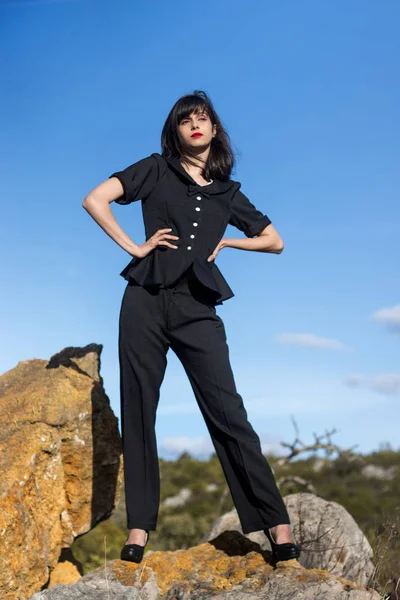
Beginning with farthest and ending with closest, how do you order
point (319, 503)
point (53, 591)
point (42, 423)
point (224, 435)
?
point (319, 503)
point (42, 423)
point (224, 435)
point (53, 591)

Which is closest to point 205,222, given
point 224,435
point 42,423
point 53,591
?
point 224,435

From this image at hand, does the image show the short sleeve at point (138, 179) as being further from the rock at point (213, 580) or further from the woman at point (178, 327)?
the rock at point (213, 580)

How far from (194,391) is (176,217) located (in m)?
1.11

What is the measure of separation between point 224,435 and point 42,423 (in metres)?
1.50

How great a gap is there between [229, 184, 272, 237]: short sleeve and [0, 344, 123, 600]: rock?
5.71ft

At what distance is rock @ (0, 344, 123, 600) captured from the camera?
14.9 ft

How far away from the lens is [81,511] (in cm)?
532

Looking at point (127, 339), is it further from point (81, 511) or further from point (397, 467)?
point (397, 467)

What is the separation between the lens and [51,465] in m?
5.02

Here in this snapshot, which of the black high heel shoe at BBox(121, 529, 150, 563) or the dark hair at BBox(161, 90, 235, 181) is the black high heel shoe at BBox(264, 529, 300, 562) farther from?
the dark hair at BBox(161, 90, 235, 181)

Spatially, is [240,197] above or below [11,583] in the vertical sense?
above

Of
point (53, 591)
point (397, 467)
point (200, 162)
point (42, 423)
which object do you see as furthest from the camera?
point (397, 467)

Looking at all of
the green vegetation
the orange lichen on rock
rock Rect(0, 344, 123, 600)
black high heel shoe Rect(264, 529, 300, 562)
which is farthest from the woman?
the green vegetation

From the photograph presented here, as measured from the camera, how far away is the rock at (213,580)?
3639 mm
